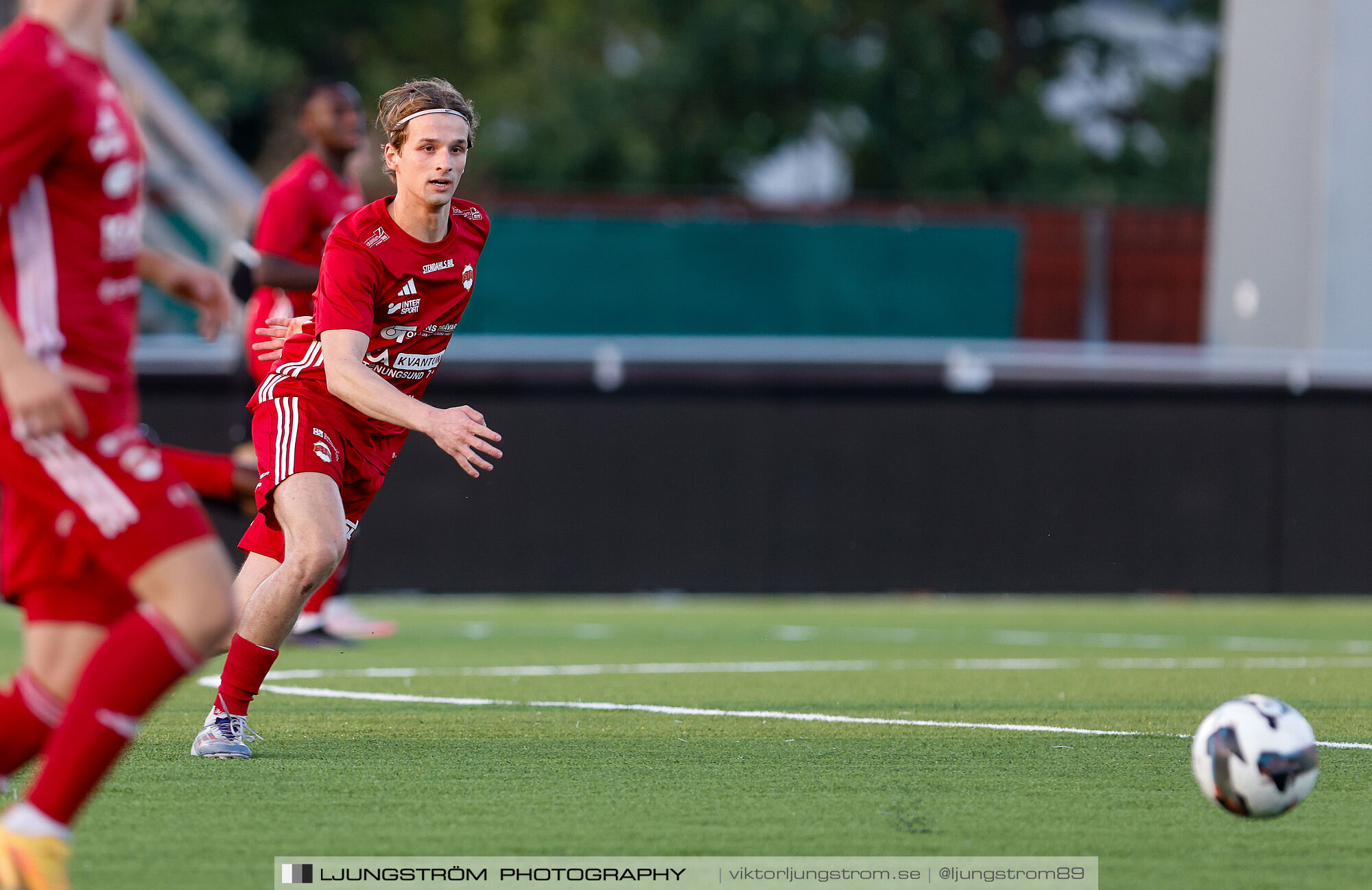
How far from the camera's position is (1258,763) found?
4.64 metres

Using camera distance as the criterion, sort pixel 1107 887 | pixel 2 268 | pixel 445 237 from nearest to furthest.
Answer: pixel 2 268 → pixel 1107 887 → pixel 445 237

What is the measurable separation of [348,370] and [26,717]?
1.81m

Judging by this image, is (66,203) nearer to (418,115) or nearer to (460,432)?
(460,432)

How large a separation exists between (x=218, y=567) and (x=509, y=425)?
918cm

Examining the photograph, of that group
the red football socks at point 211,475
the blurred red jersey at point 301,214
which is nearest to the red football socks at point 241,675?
the blurred red jersey at point 301,214

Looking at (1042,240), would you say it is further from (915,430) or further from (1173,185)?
(1173,185)

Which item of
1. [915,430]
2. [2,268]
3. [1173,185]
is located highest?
[1173,185]

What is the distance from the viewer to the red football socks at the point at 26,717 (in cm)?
385

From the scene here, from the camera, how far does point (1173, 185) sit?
2853 centimetres

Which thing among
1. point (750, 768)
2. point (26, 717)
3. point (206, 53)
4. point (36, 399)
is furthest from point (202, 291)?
point (206, 53)

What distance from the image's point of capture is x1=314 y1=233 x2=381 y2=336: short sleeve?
5.60m

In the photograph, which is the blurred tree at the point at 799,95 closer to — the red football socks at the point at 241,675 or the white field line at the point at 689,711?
the white field line at the point at 689,711

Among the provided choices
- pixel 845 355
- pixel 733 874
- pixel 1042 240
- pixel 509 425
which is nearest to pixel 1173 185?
pixel 1042 240

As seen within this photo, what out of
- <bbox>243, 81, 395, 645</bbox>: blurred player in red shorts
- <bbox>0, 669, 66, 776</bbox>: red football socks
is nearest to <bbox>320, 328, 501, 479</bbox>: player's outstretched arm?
<bbox>0, 669, 66, 776</bbox>: red football socks
